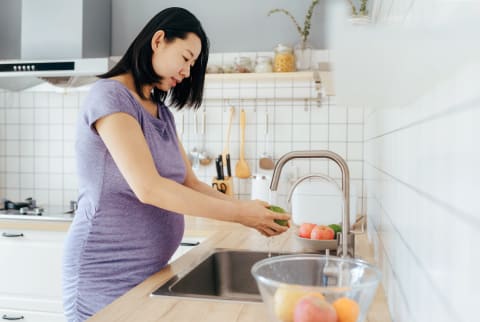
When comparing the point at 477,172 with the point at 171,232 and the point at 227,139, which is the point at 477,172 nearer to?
the point at 171,232

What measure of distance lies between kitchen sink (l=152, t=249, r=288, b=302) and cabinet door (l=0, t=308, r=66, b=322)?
3.84 ft

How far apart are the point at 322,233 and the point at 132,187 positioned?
77 cm

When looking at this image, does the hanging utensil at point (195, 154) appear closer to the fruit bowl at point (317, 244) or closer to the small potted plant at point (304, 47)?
the small potted plant at point (304, 47)

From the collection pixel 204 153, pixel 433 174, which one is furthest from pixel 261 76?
pixel 433 174

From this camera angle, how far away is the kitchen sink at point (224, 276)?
58.7 inches

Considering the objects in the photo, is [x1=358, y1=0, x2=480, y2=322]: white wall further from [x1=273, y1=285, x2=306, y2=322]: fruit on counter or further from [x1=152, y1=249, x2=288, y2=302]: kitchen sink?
[x1=152, y1=249, x2=288, y2=302]: kitchen sink

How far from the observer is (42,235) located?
2490mm

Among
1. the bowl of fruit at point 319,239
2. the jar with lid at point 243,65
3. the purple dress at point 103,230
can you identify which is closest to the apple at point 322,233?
the bowl of fruit at point 319,239

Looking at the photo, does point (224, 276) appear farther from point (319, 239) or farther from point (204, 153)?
point (204, 153)

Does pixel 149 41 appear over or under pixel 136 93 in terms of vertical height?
over

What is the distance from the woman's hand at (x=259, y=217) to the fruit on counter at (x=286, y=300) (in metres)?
0.70

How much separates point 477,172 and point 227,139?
8.12ft

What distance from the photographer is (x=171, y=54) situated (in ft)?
4.79

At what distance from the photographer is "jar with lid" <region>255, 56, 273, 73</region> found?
2652 millimetres
